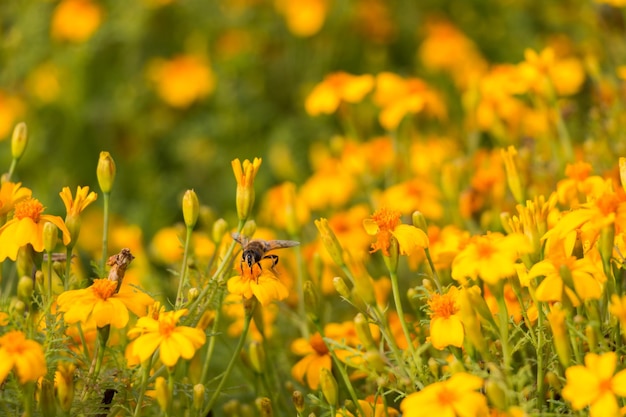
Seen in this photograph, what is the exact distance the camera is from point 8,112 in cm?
335

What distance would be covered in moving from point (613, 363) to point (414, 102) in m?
1.29

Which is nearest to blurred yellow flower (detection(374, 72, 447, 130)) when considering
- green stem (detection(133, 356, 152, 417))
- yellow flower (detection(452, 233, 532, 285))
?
yellow flower (detection(452, 233, 532, 285))

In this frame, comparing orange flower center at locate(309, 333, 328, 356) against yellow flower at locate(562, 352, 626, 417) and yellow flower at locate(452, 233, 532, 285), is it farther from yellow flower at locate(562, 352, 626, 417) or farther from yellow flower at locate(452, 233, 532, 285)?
yellow flower at locate(562, 352, 626, 417)

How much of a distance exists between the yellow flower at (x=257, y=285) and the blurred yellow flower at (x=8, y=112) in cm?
209

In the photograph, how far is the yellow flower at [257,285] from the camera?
4.67 ft

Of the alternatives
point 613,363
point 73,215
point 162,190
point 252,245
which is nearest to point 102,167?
point 73,215

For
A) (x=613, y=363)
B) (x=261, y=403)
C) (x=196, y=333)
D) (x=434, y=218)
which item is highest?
(x=613, y=363)

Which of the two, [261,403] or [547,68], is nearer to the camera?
[261,403]

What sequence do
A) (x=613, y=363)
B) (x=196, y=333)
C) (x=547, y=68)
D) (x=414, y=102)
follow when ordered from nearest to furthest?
(x=613, y=363) < (x=196, y=333) < (x=547, y=68) < (x=414, y=102)

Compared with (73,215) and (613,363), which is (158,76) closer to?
(73,215)

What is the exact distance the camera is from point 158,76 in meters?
3.60

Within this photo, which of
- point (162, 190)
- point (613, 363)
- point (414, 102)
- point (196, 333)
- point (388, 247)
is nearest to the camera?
point (613, 363)

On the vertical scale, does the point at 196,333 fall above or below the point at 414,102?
above

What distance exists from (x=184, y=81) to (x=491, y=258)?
94.0 inches
